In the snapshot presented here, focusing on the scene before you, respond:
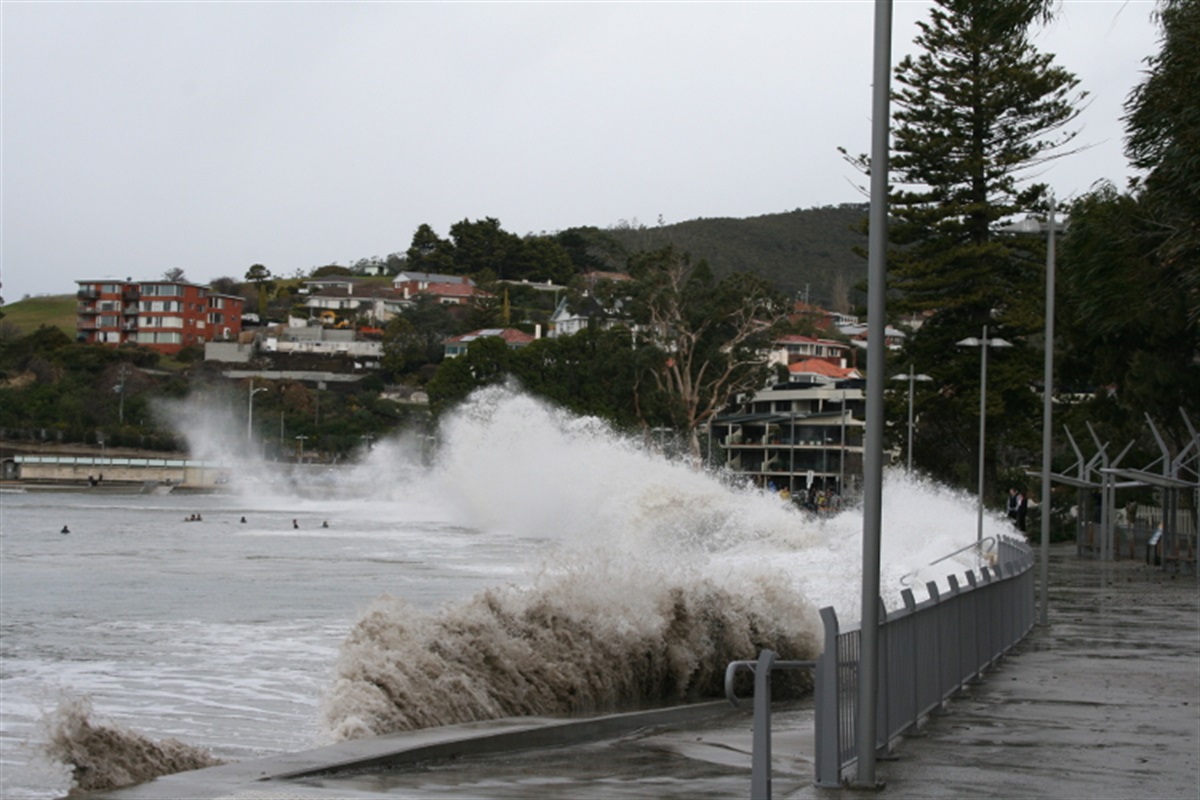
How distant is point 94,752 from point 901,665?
5.74 metres

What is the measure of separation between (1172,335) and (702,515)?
16.9 metres

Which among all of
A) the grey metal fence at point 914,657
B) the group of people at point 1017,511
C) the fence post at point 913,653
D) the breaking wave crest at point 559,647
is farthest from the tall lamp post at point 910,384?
the fence post at point 913,653

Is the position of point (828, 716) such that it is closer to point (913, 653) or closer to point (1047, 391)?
point (913, 653)

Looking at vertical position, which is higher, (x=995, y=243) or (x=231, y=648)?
(x=995, y=243)

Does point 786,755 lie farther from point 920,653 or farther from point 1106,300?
point 1106,300

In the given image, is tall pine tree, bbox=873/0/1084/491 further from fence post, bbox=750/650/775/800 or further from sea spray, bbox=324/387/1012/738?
fence post, bbox=750/650/775/800

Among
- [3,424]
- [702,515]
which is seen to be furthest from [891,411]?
[3,424]

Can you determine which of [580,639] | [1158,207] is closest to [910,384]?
[580,639]

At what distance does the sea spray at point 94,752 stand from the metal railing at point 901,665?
435 cm

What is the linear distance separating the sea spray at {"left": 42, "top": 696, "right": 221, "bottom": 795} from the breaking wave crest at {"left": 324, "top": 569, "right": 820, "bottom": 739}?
174cm

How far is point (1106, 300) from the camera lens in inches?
784

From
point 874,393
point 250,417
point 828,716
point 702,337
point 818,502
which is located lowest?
point 818,502

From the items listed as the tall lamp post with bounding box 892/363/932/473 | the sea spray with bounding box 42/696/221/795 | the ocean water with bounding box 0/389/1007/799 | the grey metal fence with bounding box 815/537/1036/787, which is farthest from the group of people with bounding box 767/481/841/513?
the sea spray with bounding box 42/696/221/795

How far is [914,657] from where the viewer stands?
39.3 feet
